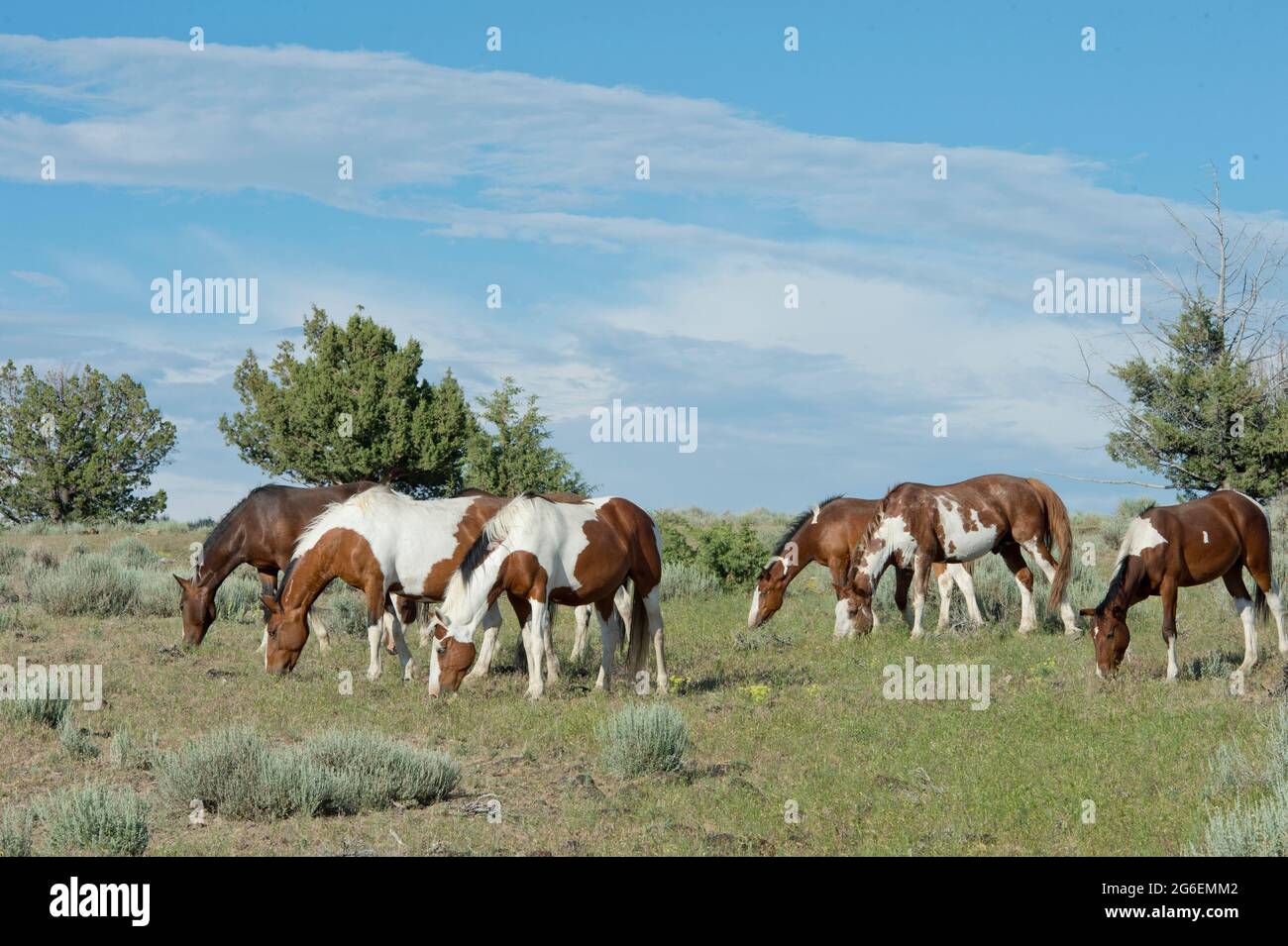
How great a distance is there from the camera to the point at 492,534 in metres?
14.3

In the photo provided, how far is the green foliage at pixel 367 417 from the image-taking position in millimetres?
47938

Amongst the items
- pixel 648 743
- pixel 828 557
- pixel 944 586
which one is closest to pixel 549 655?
pixel 648 743

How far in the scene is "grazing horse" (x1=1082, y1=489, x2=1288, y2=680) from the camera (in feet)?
49.5

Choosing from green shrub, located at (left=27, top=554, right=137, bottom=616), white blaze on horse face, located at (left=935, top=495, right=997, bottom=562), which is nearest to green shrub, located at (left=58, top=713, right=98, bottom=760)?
green shrub, located at (left=27, top=554, right=137, bottom=616)

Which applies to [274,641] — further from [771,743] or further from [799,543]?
[799,543]

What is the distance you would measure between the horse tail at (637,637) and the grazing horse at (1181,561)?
5332 mm

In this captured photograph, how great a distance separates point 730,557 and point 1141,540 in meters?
12.2

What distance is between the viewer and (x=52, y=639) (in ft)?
63.9

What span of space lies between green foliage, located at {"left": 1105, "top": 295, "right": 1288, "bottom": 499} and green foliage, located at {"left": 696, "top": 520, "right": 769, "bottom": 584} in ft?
42.5

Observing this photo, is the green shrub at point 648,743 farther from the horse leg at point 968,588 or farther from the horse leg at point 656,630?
the horse leg at point 968,588

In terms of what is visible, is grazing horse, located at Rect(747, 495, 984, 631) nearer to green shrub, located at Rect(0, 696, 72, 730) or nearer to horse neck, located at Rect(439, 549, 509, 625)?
horse neck, located at Rect(439, 549, 509, 625)

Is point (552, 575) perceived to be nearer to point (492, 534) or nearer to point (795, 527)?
point (492, 534)

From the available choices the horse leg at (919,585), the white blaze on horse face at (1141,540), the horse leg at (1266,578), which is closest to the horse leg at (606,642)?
the horse leg at (919,585)
